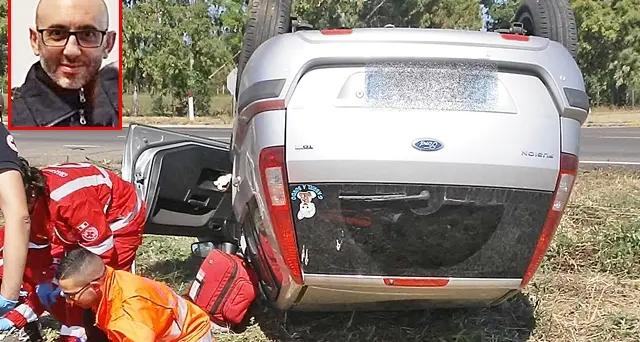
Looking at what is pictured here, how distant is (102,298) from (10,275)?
13.8 inches

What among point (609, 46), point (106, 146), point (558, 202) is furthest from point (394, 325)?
point (609, 46)

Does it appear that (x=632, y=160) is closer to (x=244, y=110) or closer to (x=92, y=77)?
(x=92, y=77)

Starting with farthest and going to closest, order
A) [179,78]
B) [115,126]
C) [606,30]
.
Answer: [606,30], [179,78], [115,126]

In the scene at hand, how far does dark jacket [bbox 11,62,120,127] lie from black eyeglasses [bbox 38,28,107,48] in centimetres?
28

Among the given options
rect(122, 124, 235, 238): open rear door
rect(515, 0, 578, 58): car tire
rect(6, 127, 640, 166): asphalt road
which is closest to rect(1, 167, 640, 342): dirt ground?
rect(122, 124, 235, 238): open rear door

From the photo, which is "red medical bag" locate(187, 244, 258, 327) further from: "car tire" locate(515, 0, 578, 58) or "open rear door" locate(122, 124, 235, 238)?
"car tire" locate(515, 0, 578, 58)

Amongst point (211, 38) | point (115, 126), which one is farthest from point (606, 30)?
point (115, 126)

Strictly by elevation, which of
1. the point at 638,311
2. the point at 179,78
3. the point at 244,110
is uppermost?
the point at 244,110

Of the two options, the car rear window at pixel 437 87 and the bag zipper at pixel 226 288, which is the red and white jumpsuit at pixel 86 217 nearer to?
the bag zipper at pixel 226 288

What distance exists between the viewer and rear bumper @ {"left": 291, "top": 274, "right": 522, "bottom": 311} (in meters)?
3.01

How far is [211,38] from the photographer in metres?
27.9

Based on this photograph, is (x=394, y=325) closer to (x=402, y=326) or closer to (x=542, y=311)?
(x=402, y=326)

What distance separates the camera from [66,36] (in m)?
6.27

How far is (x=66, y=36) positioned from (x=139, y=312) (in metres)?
3.85
